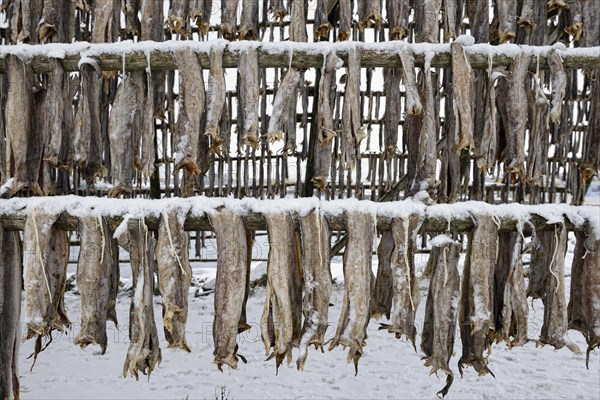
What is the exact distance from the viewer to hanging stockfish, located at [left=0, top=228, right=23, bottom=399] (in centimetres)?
180

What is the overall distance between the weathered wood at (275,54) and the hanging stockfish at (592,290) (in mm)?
700

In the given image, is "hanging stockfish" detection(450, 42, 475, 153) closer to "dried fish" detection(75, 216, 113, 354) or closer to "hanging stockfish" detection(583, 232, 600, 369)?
"hanging stockfish" detection(583, 232, 600, 369)

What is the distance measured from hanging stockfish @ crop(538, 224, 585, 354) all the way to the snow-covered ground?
1.19 metres

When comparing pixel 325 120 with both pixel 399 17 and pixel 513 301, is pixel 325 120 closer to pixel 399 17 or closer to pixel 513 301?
pixel 399 17

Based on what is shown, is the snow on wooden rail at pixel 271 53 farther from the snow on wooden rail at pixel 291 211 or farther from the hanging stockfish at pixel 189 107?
the snow on wooden rail at pixel 291 211

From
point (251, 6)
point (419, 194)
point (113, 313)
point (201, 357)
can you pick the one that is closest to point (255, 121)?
point (251, 6)

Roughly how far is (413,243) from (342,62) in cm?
70

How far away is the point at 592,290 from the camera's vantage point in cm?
176

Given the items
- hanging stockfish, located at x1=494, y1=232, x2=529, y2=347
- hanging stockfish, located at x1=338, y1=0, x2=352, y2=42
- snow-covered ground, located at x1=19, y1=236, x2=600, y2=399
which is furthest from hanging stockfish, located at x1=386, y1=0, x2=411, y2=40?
snow-covered ground, located at x1=19, y1=236, x2=600, y2=399

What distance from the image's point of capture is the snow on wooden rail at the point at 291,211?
5.50 feet

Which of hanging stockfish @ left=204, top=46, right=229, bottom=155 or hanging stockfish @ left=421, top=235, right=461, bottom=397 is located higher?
hanging stockfish @ left=204, top=46, right=229, bottom=155

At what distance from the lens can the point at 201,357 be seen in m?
3.35

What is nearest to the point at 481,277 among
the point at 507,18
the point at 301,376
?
the point at 507,18

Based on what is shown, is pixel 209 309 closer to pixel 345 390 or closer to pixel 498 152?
pixel 345 390
